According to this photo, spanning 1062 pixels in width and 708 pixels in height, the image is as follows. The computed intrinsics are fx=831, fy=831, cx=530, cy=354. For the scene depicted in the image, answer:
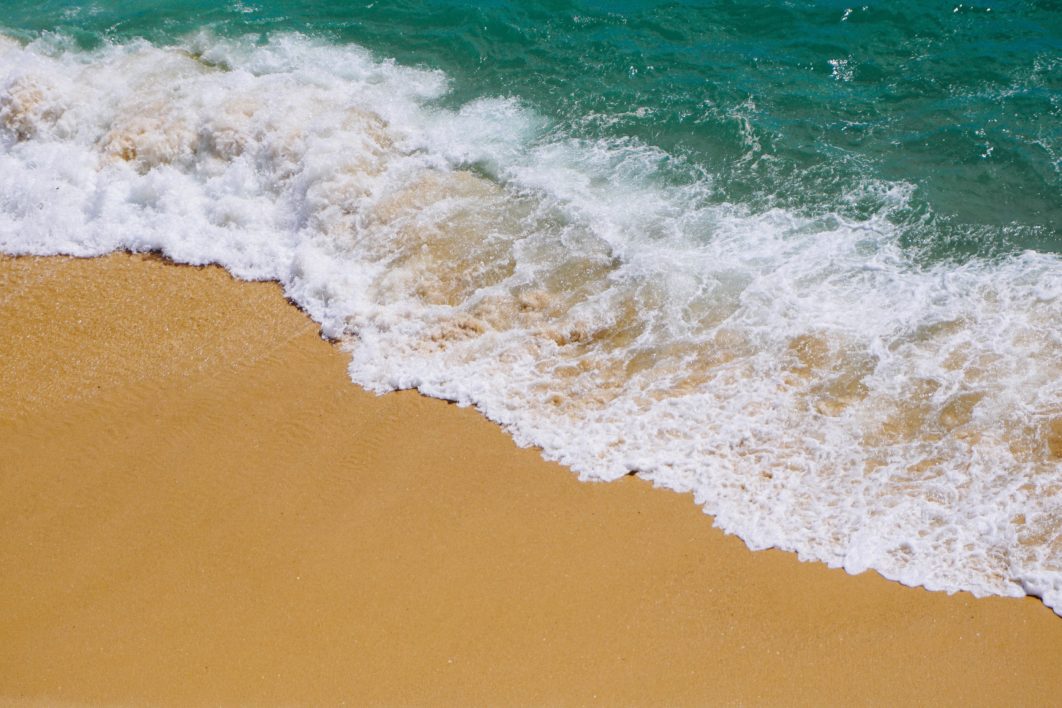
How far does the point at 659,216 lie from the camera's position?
29.1ft

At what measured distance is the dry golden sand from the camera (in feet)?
17.3

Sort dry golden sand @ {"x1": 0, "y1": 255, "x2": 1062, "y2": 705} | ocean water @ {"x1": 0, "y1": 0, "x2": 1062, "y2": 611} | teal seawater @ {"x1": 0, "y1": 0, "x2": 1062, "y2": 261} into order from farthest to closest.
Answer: teal seawater @ {"x1": 0, "y1": 0, "x2": 1062, "y2": 261}, ocean water @ {"x1": 0, "y1": 0, "x2": 1062, "y2": 611}, dry golden sand @ {"x1": 0, "y1": 255, "x2": 1062, "y2": 705}

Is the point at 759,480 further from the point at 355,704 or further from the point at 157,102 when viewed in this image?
the point at 157,102

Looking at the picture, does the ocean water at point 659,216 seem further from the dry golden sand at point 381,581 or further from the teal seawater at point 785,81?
the dry golden sand at point 381,581

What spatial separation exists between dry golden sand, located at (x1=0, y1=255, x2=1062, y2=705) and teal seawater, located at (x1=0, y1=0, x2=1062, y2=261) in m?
4.24

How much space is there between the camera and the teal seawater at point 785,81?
29.3 feet

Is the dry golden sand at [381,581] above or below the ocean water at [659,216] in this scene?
below

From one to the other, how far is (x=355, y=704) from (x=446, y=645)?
2.19 feet

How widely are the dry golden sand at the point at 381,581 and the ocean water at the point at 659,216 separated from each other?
37cm

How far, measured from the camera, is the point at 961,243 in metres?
8.21

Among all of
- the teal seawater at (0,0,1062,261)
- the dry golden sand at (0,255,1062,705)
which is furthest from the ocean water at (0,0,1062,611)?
the dry golden sand at (0,255,1062,705)

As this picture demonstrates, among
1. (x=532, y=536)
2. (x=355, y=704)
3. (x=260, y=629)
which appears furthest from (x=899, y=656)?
(x=260, y=629)

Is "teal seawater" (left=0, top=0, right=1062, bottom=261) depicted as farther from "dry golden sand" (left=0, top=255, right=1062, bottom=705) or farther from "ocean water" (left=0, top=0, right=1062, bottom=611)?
"dry golden sand" (left=0, top=255, right=1062, bottom=705)

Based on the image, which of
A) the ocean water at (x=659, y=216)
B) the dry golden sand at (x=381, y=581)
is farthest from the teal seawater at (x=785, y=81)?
the dry golden sand at (x=381, y=581)
